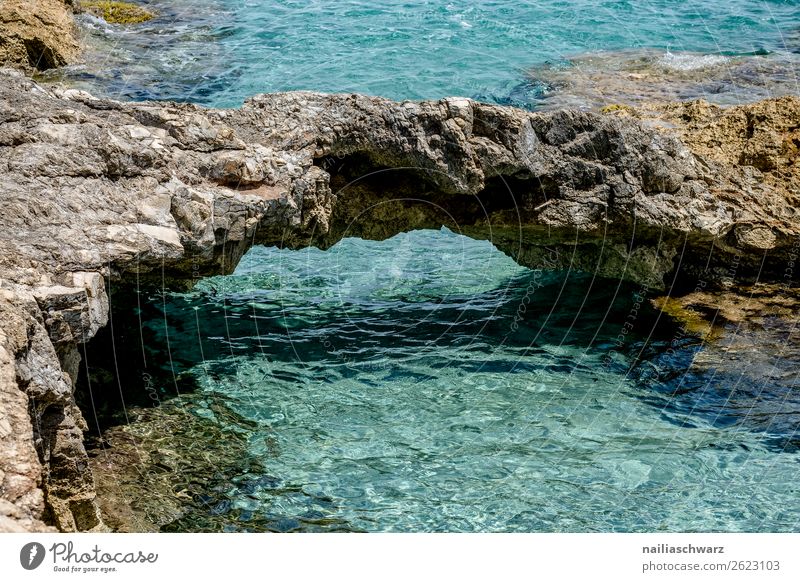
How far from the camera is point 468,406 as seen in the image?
941cm

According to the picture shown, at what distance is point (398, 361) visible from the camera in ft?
33.9

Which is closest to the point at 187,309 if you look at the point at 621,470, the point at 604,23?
the point at 621,470

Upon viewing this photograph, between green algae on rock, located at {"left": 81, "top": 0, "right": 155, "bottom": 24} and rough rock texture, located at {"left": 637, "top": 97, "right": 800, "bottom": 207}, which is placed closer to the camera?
rough rock texture, located at {"left": 637, "top": 97, "right": 800, "bottom": 207}

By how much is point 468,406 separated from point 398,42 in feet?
51.2

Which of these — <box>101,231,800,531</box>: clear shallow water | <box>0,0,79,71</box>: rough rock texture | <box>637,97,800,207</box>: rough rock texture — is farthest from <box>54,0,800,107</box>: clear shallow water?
<box>101,231,800,531</box>: clear shallow water

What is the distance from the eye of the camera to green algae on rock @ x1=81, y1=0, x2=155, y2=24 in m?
23.5

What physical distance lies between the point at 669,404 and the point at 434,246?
18.3 ft

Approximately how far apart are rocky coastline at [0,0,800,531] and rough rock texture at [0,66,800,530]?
0.06ft

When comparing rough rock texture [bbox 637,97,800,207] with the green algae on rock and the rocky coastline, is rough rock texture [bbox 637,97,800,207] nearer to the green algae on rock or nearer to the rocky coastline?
the rocky coastline

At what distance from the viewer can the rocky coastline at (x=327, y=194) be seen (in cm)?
662

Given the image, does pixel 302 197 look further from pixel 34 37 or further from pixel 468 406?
pixel 34 37

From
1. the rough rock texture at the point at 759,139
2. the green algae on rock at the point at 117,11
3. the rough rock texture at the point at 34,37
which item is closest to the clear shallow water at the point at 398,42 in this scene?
the green algae on rock at the point at 117,11

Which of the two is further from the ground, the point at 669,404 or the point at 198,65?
the point at 198,65

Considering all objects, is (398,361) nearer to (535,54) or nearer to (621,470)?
(621,470)
